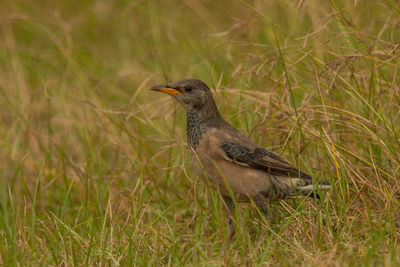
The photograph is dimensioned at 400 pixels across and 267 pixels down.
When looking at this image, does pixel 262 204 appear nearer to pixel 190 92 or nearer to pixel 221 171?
pixel 221 171

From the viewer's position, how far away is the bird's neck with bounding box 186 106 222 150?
5.65 meters

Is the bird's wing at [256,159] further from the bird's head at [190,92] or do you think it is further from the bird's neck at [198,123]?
the bird's head at [190,92]

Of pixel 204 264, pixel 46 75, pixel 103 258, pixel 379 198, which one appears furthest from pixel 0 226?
pixel 46 75

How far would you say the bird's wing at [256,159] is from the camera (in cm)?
556

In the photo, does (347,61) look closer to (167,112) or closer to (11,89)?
(167,112)

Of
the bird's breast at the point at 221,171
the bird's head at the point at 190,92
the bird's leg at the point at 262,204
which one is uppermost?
the bird's head at the point at 190,92

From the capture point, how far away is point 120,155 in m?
7.14

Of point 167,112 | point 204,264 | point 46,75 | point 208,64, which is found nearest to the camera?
point 204,264

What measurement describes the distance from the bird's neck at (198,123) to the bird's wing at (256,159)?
0.75 ft

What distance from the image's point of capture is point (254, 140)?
20.1 ft

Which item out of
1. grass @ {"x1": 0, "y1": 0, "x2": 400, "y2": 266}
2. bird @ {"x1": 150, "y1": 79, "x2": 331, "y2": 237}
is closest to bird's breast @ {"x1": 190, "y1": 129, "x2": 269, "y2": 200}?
bird @ {"x1": 150, "y1": 79, "x2": 331, "y2": 237}

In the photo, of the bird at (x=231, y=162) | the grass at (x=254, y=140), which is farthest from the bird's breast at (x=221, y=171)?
the grass at (x=254, y=140)

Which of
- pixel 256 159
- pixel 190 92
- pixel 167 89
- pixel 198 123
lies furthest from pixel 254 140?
pixel 167 89

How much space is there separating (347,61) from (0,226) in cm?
320
